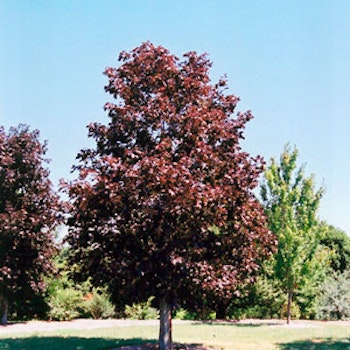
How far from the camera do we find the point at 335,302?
26.5 m

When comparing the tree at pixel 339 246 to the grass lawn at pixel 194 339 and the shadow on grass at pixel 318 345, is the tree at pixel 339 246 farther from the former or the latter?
the shadow on grass at pixel 318 345

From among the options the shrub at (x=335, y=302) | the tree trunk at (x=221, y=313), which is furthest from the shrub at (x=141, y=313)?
the shrub at (x=335, y=302)

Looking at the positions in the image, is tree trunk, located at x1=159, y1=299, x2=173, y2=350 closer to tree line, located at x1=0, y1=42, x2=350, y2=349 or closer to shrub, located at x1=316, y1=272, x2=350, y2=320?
tree line, located at x1=0, y1=42, x2=350, y2=349

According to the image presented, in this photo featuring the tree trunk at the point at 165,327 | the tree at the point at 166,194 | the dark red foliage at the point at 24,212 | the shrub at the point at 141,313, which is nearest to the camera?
the tree at the point at 166,194

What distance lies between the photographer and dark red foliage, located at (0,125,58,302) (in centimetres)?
2069

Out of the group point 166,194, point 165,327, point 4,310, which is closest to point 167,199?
point 166,194

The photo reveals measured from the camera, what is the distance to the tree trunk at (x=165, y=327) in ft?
41.5

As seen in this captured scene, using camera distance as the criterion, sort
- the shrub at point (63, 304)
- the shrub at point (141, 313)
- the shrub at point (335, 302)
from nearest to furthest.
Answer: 1. the shrub at point (63, 304)
2. the shrub at point (335, 302)
3. the shrub at point (141, 313)

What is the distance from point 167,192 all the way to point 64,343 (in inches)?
269

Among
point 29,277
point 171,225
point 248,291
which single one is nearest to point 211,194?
point 171,225

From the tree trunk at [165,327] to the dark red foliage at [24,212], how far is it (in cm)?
958

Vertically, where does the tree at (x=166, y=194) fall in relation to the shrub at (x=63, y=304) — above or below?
above

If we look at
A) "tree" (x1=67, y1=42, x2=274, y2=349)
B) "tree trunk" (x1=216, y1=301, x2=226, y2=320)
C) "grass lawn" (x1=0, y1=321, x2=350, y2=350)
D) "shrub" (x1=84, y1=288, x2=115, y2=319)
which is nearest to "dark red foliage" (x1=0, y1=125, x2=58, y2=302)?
"grass lawn" (x1=0, y1=321, x2=350, y2=350)

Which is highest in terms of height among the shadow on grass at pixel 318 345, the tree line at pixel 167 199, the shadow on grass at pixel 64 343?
the tree line at pixel 167 199
